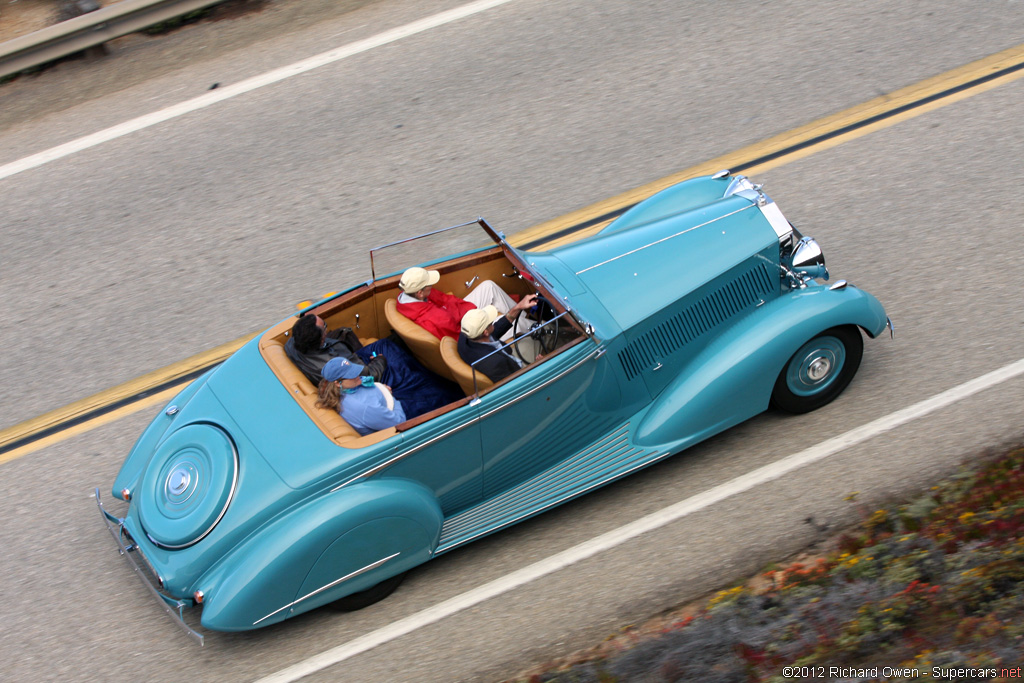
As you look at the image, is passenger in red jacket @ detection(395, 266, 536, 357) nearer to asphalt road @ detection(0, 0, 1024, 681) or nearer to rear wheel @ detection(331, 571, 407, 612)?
asphalt road @ detection(0, 0, 1024, 681)

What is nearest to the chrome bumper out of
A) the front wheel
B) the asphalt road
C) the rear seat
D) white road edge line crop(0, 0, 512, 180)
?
the asphalt road

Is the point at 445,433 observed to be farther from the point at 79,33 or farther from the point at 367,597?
the point at 79,33

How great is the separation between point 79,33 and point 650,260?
7.01m

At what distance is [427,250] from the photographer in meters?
6.02

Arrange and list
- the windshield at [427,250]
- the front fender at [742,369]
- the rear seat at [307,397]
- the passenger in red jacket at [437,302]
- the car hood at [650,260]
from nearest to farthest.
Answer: the rear seat at [307,397], the front fender at [742,369], the car hood at [650,260], the passenger in red jacket at [437,302], the windshield at [427,250]

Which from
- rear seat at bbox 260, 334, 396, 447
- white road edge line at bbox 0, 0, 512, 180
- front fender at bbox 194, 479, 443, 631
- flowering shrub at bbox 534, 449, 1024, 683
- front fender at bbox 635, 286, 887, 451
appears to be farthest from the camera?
white road edge line at bbox 0, 0, 512, 180

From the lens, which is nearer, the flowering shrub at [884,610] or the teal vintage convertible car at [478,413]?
the flowering shrub at [884,610]

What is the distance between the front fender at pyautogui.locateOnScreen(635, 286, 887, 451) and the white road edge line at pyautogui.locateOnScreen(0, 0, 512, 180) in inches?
213

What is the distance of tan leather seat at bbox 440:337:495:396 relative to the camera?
16.8 feet

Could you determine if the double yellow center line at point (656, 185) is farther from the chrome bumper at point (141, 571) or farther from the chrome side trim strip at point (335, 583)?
the chrome side trim strip at point (335, 583)

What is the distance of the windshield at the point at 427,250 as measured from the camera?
19.7ft

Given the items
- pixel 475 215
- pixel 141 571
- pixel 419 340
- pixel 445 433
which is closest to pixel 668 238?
Result: pixel 419 340

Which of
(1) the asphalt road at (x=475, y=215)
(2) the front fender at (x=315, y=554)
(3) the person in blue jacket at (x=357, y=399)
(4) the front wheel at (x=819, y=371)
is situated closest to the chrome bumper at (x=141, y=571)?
(2) the front fender at (x=315, y=554)

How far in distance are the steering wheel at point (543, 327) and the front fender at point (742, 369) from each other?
2.52ft
